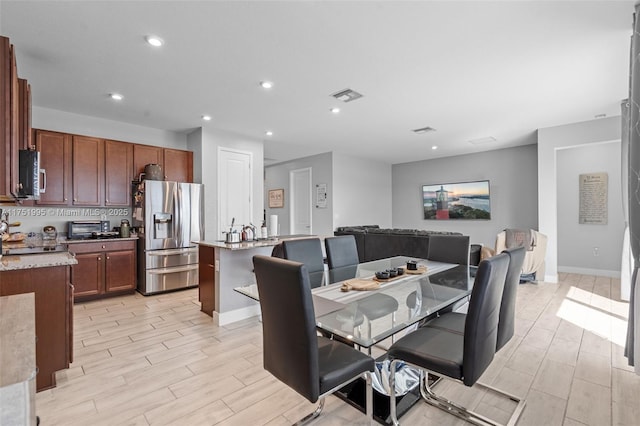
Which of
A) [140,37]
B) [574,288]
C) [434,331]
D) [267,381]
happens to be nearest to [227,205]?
[140,37]

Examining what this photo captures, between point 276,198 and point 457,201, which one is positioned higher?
point 276,198

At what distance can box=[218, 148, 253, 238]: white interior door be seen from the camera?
5.12 meters

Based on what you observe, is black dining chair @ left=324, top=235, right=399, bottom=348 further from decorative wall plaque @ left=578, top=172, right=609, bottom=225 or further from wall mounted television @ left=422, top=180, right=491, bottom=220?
decorative wall plaque @ left=578, top=172, right=609, bottom=225

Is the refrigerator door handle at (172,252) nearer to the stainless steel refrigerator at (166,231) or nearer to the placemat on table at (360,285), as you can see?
the stainless steel refrigerator at (166,231)

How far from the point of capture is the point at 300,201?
762 centimetres

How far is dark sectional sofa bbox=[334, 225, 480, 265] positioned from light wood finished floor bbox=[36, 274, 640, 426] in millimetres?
1488

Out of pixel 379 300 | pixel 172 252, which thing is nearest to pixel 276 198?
pixel 172 252

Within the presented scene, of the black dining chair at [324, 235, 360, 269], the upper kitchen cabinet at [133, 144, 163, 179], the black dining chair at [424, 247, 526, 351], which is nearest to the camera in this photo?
the black dining chair at [424, 247, 526, 351]

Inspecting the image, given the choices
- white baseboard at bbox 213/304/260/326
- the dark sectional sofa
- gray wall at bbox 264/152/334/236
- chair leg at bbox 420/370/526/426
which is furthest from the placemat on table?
gray wall at bbox 264/152/334/236

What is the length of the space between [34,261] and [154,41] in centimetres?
190

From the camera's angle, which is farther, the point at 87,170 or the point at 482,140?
the point at 482,140

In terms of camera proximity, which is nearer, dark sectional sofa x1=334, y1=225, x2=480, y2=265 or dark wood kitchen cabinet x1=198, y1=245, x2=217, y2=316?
dark wood kitchen cabinet x1=198, y1=245, x2=217, y2=316

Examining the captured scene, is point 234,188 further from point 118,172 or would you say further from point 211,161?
point 118,172

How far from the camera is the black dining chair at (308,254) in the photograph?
8.11 feet
